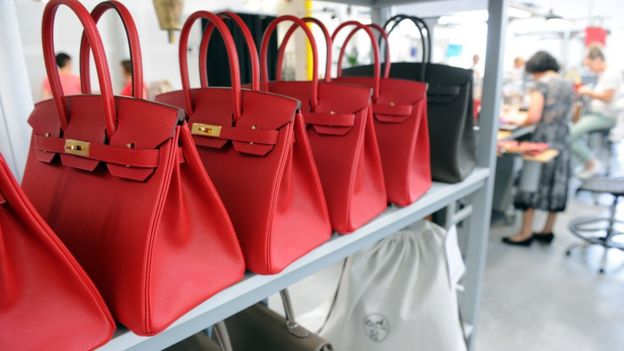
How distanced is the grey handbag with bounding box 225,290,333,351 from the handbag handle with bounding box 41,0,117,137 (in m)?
0.54

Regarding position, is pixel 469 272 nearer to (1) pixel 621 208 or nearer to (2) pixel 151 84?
(2) pixel 151 84

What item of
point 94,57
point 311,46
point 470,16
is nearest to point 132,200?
point 94,57

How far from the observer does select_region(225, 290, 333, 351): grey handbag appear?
906 mm

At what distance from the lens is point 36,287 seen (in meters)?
0.44

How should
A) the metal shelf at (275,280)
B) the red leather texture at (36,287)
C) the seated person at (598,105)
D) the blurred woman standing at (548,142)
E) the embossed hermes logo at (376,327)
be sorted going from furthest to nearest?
the seated person at (598,105) → the blurred woman standing at (548,142) → the embossed hermes logo at (376,327) → the metal shelf at (275,280) → the red leather texture at (36,287)

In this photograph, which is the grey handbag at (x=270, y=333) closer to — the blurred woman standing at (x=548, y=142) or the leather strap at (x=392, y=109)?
the leather strap at (x=392, y=109)

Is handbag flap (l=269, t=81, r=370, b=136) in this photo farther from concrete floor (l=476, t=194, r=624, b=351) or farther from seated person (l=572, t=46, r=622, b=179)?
seated person (l=572, t=46, r=622, b=179)

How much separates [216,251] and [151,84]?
2890mm

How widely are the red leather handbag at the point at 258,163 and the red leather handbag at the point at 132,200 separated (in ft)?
0.19

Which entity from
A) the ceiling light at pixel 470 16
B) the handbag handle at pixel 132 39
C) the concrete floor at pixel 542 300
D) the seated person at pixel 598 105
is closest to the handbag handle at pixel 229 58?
the handbag handle at pixel 132 39

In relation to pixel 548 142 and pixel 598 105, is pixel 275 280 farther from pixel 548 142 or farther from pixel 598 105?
pixel 598 105

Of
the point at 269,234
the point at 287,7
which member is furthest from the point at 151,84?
the point at 269,234

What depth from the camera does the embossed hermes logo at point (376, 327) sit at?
3.62 ft

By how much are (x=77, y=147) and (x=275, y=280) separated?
1.10 feet
